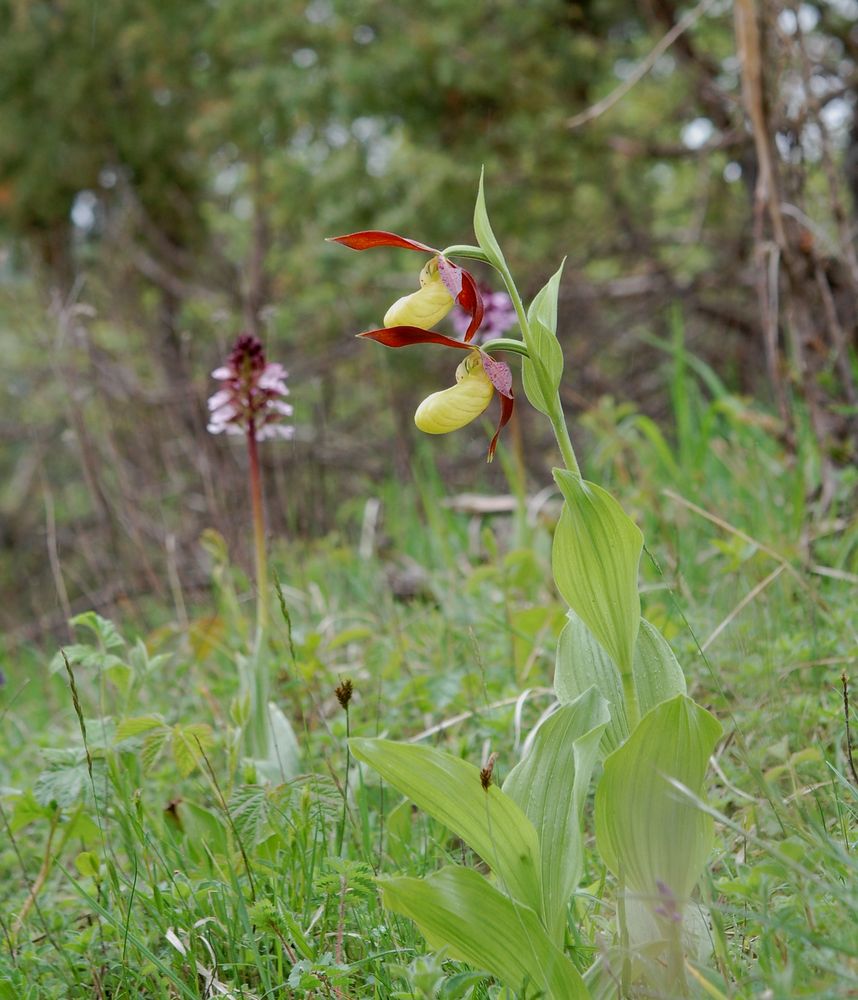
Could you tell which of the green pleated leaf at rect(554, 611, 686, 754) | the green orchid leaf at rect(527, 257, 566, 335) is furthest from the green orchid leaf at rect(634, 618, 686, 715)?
the green orchid leaf at rect(527, 257, 566, 335)

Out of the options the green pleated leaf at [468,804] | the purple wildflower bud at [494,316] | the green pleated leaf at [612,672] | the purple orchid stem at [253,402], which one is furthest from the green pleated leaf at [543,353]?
the purple wildflower bud at [494,316]

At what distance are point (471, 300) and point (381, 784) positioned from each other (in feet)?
2.19

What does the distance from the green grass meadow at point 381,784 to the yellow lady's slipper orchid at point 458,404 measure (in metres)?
0.38

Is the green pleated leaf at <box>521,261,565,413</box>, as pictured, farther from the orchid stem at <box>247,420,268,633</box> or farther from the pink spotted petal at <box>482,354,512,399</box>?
the orchid stem at <box>247,420,268,633</box>

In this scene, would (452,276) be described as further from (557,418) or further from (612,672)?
(612,672)

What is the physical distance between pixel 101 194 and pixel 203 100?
148cm

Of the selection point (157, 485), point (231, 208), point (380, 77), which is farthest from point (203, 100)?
point (157, 485)

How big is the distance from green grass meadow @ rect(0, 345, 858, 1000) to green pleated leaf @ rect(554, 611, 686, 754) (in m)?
0.07

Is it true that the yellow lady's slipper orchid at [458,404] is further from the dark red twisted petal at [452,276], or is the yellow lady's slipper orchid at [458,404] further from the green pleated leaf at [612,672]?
the green pleated leaf at [612,672]

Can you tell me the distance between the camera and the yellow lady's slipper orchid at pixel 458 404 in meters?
1.10

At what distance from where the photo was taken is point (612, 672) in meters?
1.15

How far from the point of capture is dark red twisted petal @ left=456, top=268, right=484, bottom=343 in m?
1.10

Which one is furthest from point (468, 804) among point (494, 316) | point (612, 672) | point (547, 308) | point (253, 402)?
point (494, 316)

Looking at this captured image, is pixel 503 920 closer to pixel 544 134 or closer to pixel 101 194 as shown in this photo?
pixel 544 134
